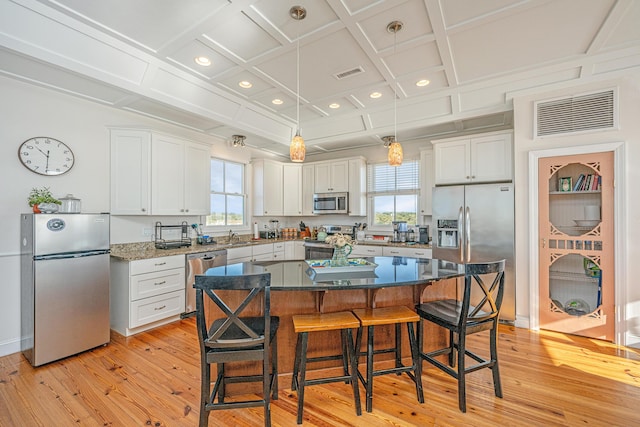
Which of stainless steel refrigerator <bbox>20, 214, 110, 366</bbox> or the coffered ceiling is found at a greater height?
the coffered ceiling

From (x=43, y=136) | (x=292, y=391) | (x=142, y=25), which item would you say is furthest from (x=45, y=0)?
(x=292, y=391)

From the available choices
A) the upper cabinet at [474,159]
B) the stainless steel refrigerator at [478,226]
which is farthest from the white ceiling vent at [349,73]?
the stainless steel refrigerator at [478,226]

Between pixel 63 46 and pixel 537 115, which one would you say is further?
pixel 537 115

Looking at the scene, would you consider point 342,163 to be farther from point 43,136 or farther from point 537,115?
point 43,136

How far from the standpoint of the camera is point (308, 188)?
19.2ft

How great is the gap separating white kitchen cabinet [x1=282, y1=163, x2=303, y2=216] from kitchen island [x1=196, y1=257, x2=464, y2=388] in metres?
3.20

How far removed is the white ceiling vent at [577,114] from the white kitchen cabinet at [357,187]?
2.68 m

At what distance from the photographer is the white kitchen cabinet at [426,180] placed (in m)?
4.64

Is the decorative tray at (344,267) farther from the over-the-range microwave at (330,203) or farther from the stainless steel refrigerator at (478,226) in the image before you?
the over-the-range microwave at (330,203)

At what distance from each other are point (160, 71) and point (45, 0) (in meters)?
0.99

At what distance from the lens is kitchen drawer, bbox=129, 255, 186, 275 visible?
3289mm

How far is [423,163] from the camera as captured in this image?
186 inches

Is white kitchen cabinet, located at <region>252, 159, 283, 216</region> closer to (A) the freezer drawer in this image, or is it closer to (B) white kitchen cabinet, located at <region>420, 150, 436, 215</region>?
(B) white kitchen cabinet, located at <region>420, 150, 436, 215</region>

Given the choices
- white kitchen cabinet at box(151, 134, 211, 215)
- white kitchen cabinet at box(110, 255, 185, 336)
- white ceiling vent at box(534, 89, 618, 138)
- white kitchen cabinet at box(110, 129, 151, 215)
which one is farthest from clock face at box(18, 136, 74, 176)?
white ceiling vent at box(534, 89, 618, 138)
